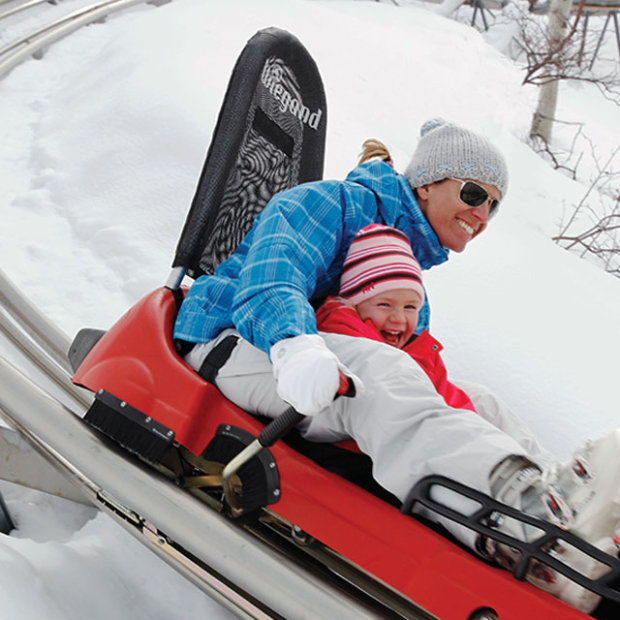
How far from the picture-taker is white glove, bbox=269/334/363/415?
998mm

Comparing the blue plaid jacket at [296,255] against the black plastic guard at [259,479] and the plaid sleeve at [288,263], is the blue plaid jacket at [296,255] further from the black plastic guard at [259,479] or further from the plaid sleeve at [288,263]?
the black plastic guard at [259,479]

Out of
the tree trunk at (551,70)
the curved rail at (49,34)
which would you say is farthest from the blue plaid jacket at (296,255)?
the tree trunk at (551,70)

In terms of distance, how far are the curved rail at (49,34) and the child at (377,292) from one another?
12.9 ft

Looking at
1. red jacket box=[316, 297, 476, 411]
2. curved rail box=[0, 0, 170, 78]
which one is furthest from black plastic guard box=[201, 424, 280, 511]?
curved rail box=[0, 0, 170, 78]

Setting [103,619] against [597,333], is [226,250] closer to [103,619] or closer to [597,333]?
[103,619]

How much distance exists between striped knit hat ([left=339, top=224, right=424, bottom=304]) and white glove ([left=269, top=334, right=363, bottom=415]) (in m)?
0.30

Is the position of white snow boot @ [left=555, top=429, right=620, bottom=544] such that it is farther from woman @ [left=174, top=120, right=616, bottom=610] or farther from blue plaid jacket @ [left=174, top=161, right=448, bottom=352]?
blue plaid jacket @ [left=174, top=161, right=448, bottom=352]

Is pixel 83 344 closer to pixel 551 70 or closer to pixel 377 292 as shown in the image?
pixel 377 292

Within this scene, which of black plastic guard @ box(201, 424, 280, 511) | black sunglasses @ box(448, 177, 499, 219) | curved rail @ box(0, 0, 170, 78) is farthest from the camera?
curved rail @ box(0, 0, 170, 78)

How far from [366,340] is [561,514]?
43cm

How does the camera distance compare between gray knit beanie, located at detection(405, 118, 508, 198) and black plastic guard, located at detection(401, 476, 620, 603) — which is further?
gray knit beanie, located at detection(405, 118, 508, 198)

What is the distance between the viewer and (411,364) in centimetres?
116

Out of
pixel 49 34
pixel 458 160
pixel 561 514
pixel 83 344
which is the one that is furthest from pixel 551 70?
pixel 561 514

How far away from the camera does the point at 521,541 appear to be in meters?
0.94
